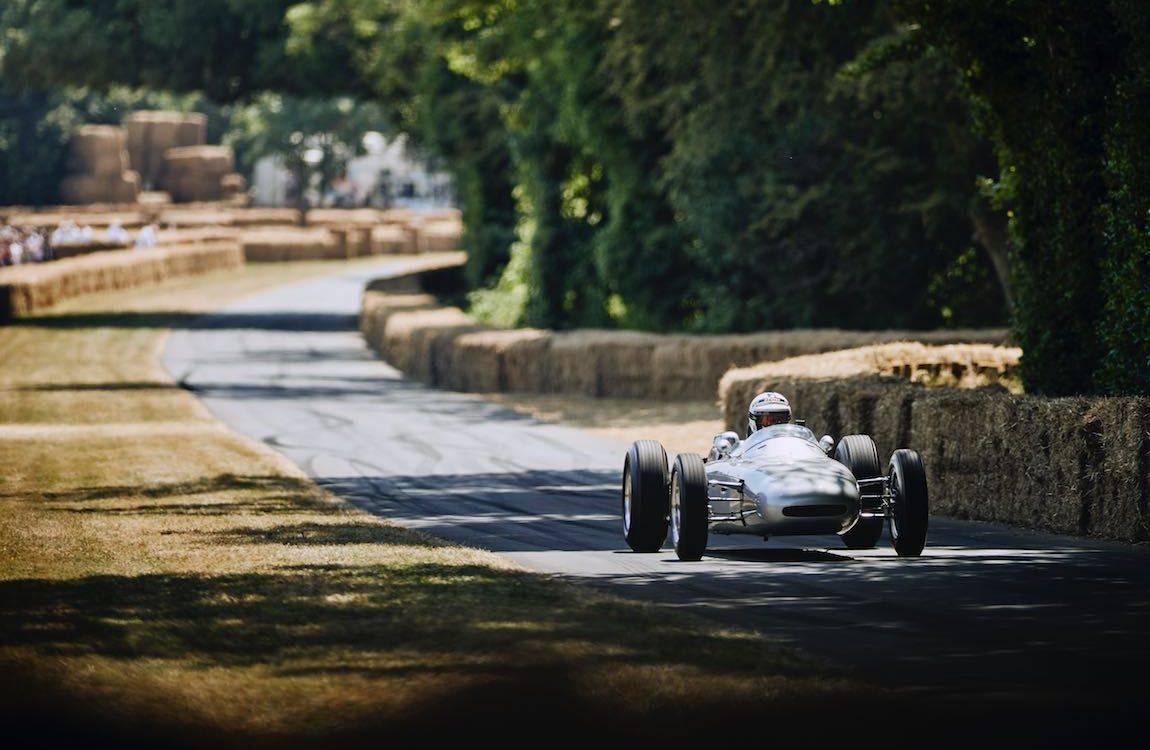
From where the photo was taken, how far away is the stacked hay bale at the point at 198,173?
124375 mm

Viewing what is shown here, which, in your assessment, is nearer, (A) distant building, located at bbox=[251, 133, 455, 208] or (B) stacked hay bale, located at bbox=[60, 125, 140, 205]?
(B) stacked hay bale, located at bbox=[60, 125, 140, 205]

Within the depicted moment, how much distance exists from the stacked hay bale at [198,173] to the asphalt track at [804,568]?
95675 mm

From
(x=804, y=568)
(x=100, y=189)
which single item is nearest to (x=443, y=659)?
(x=804, y=568)

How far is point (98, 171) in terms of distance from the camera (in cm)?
11344

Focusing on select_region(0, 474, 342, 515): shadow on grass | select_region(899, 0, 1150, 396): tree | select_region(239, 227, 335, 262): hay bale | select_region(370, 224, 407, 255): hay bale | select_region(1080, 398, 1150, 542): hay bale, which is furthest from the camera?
select_region(370, 224, 407, 255): hay bale

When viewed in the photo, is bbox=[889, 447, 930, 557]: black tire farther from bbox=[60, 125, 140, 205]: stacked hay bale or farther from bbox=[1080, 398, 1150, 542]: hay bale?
bbox=[60, 125, 140, 205]: stacked hay bale

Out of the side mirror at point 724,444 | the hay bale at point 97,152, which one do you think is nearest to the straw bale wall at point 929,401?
the side mirror at point 724,444

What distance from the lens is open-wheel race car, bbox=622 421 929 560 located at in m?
14.3

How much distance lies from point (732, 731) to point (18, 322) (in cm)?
4508

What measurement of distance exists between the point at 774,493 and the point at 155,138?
116 meters

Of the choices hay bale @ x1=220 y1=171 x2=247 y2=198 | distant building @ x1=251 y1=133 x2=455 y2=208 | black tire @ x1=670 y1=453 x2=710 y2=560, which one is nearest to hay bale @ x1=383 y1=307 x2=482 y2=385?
black tire @ x1=670 y1=453 x2=710 y2=560

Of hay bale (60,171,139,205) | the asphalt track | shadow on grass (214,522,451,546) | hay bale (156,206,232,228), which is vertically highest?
hay bale (60,171,139,205)

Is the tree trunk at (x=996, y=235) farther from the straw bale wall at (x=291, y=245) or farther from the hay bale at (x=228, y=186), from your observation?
the hay bale at (x=228, y=186)

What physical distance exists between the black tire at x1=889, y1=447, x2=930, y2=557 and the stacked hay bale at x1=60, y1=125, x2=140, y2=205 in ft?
337
